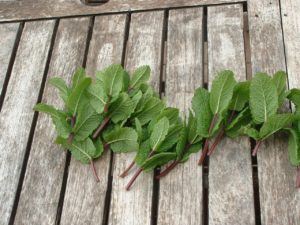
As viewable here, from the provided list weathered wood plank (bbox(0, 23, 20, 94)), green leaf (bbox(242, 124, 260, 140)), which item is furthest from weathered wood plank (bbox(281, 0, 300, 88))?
weathered wood plank (bbox(0, 23, 20, 94))

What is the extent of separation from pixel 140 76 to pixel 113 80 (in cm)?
8

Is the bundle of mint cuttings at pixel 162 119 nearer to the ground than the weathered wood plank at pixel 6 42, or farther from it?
nearer to the ground

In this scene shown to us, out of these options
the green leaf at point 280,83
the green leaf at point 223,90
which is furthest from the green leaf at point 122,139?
the green leaf at point 280,83

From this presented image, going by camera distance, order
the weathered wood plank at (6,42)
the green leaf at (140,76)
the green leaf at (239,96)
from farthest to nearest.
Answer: the weathered wood plank at (6,42) < the green leaf at (140,76) < the green leaf at (239,96)

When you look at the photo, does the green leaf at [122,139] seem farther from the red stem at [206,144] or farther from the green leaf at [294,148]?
the green leaf at [294,148]

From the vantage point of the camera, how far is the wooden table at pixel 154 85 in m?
1.18

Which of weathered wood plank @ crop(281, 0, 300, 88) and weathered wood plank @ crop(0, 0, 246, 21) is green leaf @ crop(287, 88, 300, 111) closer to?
weathered wood plank @ crop(281, 0, 300, 88)

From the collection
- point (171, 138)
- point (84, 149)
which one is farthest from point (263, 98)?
point (84, 149)

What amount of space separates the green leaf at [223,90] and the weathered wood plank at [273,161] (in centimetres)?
15

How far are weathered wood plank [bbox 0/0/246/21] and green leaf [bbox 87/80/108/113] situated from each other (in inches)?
16.0

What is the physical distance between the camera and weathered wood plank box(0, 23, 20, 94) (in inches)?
59.9

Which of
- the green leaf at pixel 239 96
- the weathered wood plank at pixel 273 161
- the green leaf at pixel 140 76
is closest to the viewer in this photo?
the weathered wood plank at pixel 273 161

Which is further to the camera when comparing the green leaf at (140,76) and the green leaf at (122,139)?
the green leaf at (140,76)

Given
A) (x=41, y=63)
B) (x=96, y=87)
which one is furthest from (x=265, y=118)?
(x=41, y=63)
